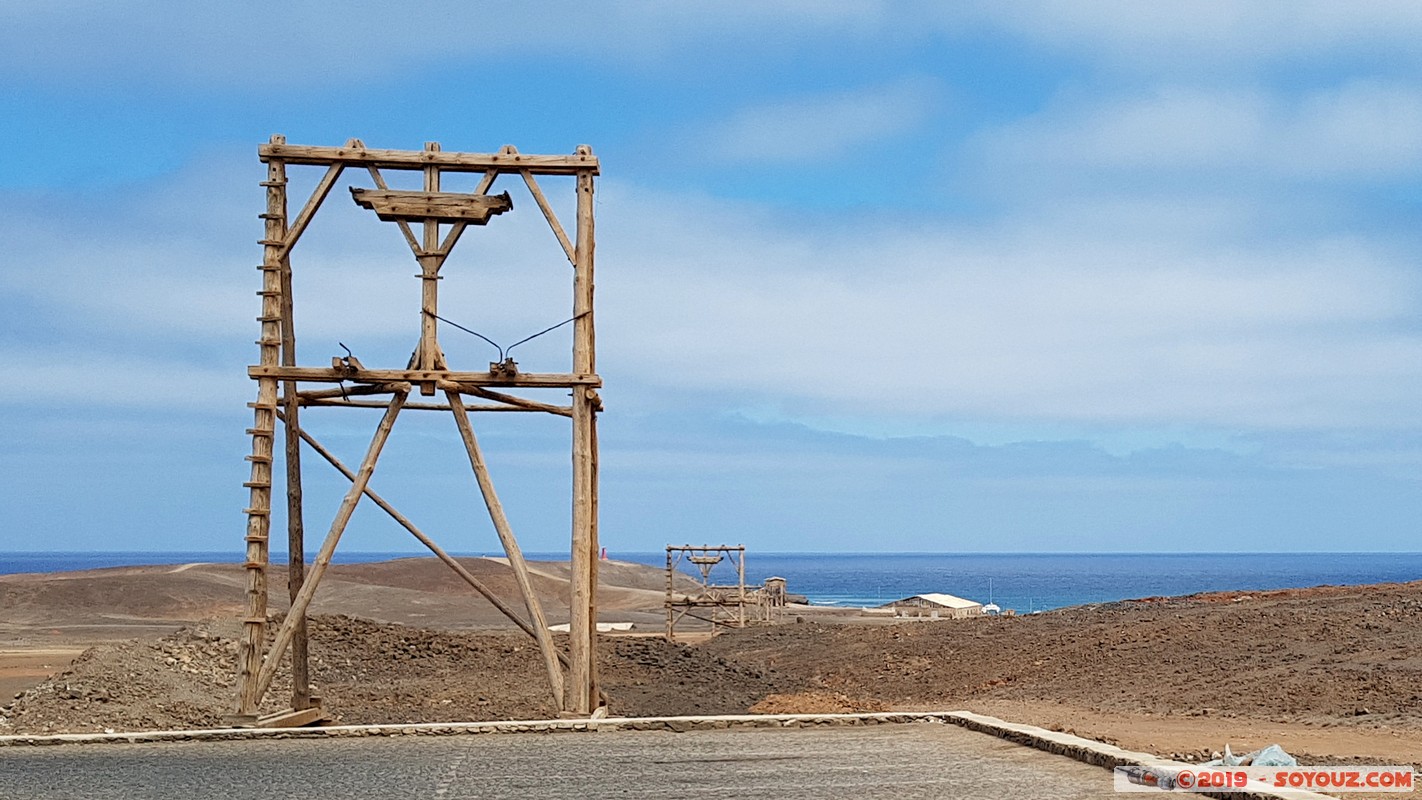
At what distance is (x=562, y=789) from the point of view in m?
11.7

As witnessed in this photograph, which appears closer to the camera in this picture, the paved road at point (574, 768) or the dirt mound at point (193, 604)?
the paved road at point (574, 768)

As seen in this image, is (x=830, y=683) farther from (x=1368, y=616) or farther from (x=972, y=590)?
(x=972, y=590)

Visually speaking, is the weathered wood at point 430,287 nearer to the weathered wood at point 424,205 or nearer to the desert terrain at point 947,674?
the weathered wood at point 424,205

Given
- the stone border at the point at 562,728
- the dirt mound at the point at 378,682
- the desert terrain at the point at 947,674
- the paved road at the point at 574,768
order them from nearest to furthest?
1. the paved road at the point at 574,768
2. the stone border at the point at 562,728
3. the desert terrain at the point at 947,674
4. the dirt mound at the point at 378,682

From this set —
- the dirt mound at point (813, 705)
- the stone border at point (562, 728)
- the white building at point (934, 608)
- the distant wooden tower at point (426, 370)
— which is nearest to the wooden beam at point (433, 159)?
the distant wooden tower at point (426, 370)

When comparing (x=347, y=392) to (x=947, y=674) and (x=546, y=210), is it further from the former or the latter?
(x=947, y=674)

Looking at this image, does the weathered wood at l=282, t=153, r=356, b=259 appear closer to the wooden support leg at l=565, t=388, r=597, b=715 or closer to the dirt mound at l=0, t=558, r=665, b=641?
the wooden support leg at l=565, t=388, r=597, b=715

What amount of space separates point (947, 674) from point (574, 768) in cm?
1510

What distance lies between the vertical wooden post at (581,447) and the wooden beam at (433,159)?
0.15 metres

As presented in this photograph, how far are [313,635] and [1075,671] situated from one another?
1338 cm

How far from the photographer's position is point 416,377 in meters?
17.0

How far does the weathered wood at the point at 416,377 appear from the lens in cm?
1691

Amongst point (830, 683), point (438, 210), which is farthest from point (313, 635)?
point (438, 210)

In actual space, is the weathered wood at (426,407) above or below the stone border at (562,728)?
above
